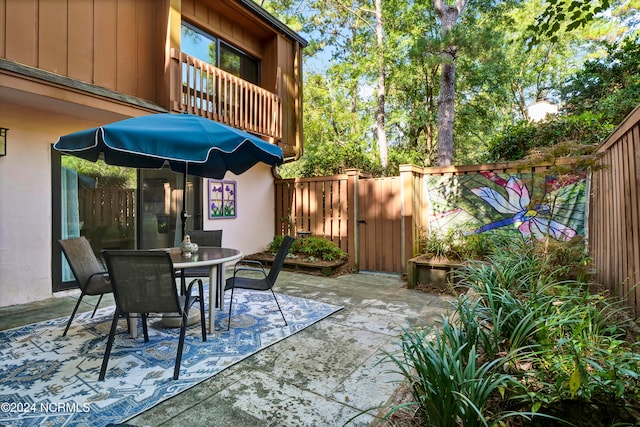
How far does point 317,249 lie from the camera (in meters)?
6.32

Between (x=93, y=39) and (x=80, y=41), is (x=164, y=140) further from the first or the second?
(x=93, y=39)

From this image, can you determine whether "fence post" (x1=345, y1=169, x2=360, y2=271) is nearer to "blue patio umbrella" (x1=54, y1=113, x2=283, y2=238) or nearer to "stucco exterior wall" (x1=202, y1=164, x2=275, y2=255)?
"stucco exterior wall" (x1=202, y1=164, x2=275, y2=255)

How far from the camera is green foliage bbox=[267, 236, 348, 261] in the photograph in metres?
6.21

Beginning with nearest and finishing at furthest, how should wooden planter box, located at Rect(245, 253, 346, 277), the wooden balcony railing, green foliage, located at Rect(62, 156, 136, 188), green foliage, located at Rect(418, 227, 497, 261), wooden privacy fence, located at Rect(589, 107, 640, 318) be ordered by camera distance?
wooden privacy fence, located at Rect(589, 107, 640, 318)
green foliage, located at Rect(62, 156, 136, 188)
green foliage, located at Rect(418, 227, 497, 261)
the wooden balcony railing
wooden planter box, located at Rect(245, 253, 346, 277)

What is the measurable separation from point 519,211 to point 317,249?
3.54 m

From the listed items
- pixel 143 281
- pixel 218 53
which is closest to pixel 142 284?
pixel 143 281

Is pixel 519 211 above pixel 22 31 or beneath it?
beneath

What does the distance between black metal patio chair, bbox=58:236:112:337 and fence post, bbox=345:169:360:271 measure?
162 inches

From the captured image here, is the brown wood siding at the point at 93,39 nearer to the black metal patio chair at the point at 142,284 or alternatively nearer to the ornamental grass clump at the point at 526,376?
the black metal patio chair at the point at 142,284

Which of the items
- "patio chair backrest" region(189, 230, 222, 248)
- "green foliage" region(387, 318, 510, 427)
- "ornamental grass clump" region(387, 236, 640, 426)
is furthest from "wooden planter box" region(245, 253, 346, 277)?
"green foliage" region(387, 318, 510, 427)

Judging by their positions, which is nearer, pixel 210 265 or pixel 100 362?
pixel 100 362

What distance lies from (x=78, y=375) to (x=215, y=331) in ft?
3.52

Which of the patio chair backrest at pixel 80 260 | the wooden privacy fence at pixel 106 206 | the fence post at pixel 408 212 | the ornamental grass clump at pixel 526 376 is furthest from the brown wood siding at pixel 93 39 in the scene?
the ornamental grass clump at pixel 526 376

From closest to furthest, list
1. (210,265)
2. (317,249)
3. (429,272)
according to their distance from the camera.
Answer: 1. (210,265)
2. (429,272)
3. (317,249)
